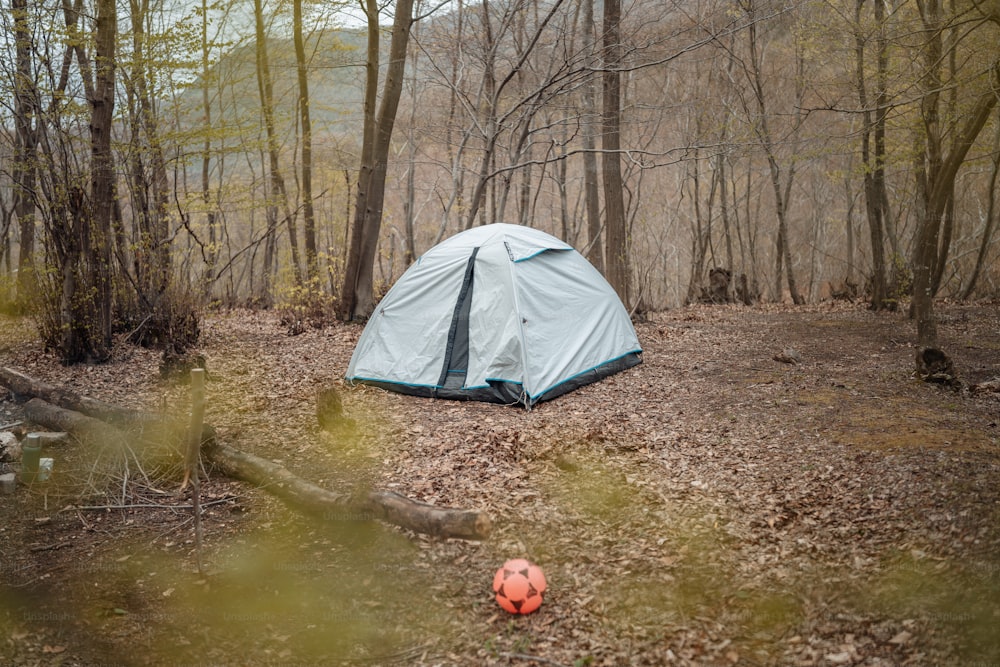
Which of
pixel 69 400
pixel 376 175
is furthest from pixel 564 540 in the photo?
pixel 376 175

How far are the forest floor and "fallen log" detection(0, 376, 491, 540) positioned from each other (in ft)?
0.24

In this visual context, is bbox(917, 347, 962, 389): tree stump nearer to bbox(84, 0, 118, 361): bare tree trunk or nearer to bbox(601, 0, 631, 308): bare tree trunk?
bbox(601, 0, 631, 308): bare tree trunk

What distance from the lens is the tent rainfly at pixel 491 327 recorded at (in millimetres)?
7230

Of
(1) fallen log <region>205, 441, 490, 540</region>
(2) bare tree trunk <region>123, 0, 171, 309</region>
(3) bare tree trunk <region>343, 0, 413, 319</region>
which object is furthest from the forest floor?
(3) bare tree trunk <region>343, 0, 413, 319</region>

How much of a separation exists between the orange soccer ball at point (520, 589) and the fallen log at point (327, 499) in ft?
2.43

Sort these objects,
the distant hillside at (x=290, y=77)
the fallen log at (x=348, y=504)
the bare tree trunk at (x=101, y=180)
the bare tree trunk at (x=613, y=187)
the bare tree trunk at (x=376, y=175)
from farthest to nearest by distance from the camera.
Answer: the distant hillside at (x=290, y=77), the bare tree trunk at (x=613, y=187), the bare tree trunk at (x=376, y=175), the bare tree trunk at (x=101, y=180), the fallen log at (x=348, y=504)

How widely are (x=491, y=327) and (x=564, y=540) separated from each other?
11.3 feet

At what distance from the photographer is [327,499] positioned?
4.68 m

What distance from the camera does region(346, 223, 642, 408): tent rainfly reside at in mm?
7230

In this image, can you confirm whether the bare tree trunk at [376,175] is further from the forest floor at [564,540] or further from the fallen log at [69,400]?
the fallen log at [69,400]

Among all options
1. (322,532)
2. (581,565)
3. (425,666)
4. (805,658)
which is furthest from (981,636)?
(322,532)

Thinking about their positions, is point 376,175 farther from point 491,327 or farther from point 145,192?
point 491,327

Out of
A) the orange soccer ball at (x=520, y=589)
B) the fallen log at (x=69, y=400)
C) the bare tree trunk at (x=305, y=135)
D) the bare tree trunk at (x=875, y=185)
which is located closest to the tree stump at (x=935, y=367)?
the orange soccer ball at (x=520, y=589)

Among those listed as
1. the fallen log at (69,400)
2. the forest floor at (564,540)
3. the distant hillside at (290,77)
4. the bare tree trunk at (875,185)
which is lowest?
the forest floor at (564,540)
